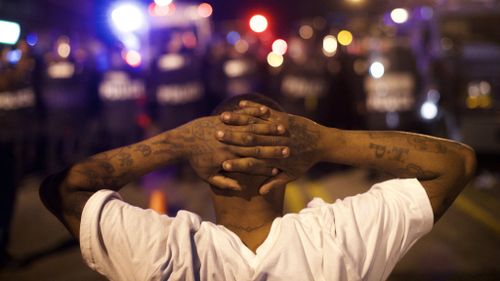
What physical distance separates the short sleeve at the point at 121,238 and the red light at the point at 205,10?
1521 cm

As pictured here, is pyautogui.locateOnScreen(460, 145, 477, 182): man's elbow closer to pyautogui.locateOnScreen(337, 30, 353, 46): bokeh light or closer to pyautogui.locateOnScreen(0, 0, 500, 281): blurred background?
pyautogui.locateOnScreen(0, 0, 500, 281): blurred background

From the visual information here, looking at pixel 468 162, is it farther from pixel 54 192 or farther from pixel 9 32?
pixel 9 32

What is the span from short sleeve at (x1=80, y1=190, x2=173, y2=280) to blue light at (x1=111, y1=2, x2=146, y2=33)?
13.1m

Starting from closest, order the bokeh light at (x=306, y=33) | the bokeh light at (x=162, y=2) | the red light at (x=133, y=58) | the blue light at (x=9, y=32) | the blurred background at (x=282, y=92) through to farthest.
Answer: the blurred background at (x=282, y=92)
the blue light at (x=9, y=32)
the red light at (x=133, y=58)
the bokeh light at (x=162, y=2)
the bokeh light at (x=306, y=33)

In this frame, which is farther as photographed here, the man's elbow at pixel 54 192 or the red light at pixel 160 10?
the red light at pixel 160 10

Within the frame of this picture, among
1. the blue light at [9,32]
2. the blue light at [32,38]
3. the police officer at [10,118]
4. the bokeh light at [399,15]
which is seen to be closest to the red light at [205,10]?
the blue light at [32,38]

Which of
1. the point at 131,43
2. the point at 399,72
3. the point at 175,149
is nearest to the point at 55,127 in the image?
the point at 131,43

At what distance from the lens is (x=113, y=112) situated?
438 inches

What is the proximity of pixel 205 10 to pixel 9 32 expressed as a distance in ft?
27.9

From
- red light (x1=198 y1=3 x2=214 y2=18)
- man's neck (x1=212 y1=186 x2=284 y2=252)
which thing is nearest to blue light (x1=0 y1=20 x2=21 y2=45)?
red light (x1=198 y1=3 x2=214 y2=18)

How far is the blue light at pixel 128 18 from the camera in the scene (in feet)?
48.6

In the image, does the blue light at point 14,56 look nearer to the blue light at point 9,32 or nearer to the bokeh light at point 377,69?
the blue light at point 9,32

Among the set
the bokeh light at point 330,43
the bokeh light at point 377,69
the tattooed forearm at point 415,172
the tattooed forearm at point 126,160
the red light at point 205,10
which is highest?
the red light at point 205,10

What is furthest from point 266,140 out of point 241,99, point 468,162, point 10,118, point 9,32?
point 9,32
